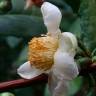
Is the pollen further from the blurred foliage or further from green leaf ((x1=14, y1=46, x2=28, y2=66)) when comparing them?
green leaf ((x1=14, y1=46, x2=28, y2=66))

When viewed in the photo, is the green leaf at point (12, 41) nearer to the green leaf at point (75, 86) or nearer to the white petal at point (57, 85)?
the green leaf at point (75, 86)

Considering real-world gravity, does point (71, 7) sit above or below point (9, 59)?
above

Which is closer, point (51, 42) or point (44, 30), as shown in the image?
point (51, 42)

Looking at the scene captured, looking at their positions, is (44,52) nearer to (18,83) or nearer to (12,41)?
(18,83)

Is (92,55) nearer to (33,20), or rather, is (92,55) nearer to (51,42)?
(51,42)

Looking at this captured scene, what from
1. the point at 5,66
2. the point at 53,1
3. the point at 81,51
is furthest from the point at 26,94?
the point at 81,51

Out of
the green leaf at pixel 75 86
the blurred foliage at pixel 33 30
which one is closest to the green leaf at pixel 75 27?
the blurred foliage at pixel 33 30

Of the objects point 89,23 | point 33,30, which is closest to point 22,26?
point 33,30

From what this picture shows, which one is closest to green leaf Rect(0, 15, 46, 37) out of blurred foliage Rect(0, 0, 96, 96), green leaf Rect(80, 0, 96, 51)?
blurred foliage Rect(0, 0, 96, 96)
